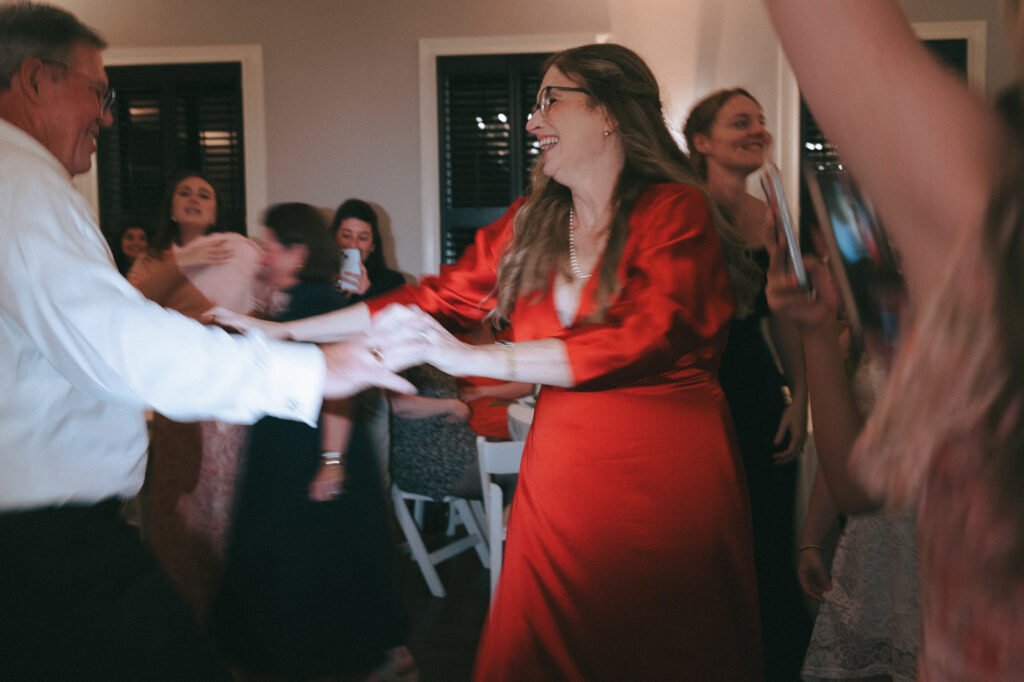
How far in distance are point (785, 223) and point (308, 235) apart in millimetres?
1972

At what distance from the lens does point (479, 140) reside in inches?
212

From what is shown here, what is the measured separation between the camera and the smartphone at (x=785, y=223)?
0.88m

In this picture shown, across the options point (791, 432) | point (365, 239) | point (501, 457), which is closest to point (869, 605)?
point (791, 432)

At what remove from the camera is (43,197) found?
1062 mm

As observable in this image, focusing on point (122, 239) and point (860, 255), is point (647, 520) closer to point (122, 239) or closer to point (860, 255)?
point (860, 255)

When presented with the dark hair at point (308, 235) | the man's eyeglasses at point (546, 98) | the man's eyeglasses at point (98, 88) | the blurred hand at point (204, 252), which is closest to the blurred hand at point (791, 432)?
the man's eyeglasses at point (546, 98)

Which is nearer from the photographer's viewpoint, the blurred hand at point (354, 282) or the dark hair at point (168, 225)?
the dark hair at point (168, 225)

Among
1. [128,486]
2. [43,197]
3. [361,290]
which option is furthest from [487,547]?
[43,197]

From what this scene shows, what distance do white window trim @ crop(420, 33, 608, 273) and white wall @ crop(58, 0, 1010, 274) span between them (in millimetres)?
51

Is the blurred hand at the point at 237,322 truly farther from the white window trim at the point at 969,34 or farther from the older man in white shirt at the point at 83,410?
the white window trim at the point at 969,34

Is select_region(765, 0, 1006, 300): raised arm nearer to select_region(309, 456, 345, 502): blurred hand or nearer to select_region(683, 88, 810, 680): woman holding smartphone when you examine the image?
select_region(683, 88, 810, 680): woman holding smartphone

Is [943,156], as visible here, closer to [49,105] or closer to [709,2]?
[49,105]

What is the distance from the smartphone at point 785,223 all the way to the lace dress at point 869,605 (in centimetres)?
102

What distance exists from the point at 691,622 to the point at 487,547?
2744 mm
